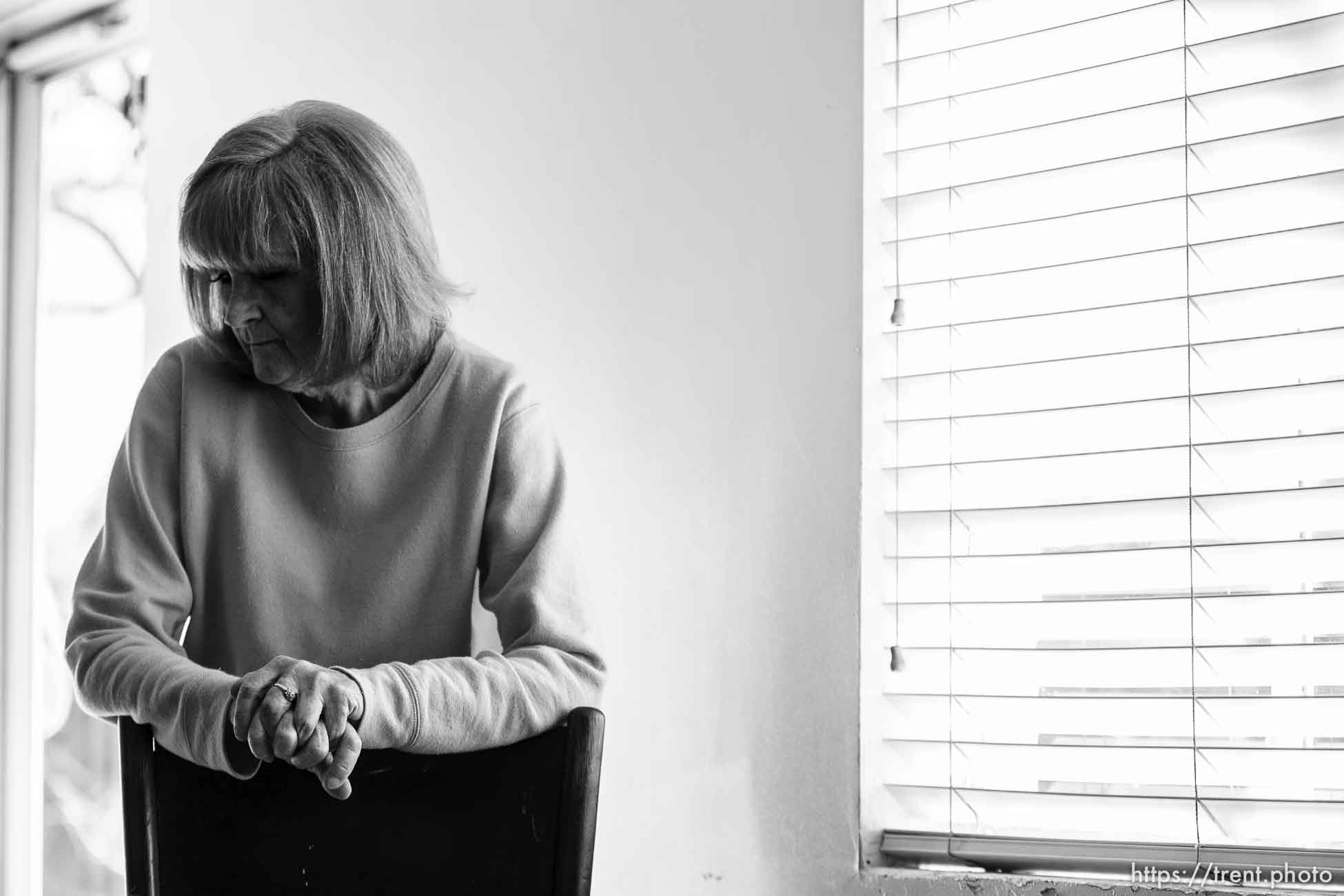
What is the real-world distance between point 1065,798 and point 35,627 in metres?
1.86

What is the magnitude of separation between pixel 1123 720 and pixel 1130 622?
86 millimetres

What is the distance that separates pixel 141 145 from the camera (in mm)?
2314

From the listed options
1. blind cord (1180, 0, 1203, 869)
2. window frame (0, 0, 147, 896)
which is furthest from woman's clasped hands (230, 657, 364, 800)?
window frame (0, 0, 147, 896)

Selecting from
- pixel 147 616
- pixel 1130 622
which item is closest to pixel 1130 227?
pixel 1130 622

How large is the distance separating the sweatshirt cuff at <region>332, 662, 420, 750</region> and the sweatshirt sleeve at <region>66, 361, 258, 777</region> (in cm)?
11

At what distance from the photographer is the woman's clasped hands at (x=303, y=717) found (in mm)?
898

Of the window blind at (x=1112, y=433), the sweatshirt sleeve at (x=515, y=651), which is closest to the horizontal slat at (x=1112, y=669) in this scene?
the window blind at (x=1112, y=433)

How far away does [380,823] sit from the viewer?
1028 millimetres

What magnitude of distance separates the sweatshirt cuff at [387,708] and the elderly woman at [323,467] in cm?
9

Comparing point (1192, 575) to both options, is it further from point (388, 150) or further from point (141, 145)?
point (141, 145)

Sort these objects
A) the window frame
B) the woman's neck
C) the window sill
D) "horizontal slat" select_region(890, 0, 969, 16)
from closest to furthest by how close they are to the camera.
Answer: the window sill → the woman's neck → "horizontal slat" select_region(890, 0, 969, 16) → the window frame

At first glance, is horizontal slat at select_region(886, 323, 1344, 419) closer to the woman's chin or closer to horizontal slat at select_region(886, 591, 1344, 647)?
horizontal slat at select_region(886, 591, 1344, 647)

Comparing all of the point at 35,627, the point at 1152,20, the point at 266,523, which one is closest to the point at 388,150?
the point at 266,523

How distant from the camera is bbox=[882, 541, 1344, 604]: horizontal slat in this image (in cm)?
107
